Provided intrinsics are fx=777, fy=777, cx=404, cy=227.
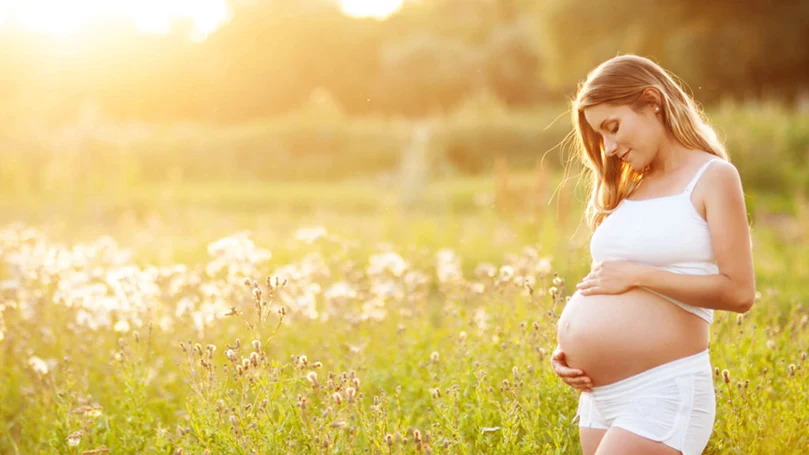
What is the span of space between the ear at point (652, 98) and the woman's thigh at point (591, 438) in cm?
112

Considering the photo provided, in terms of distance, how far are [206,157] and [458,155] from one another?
677 centimetres

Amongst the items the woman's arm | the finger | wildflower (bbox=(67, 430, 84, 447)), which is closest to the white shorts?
the finger

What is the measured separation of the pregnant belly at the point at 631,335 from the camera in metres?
2.53

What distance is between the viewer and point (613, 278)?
8.46ft

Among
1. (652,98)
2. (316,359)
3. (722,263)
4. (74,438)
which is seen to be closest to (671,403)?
(722,263)

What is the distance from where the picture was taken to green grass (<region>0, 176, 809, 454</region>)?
2.85m

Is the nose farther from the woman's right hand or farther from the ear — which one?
the woman's right hand

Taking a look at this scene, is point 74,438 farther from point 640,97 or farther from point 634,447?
point 640,97

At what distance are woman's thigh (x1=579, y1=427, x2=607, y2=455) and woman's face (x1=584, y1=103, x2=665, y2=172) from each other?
0.92 metres

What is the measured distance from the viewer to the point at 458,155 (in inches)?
837

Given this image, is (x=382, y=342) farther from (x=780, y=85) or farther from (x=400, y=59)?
(x=400, y=59)

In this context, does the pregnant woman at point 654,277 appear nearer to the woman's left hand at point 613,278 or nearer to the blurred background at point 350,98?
the woman's left hand at point 613,278

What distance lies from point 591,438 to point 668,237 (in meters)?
0.75

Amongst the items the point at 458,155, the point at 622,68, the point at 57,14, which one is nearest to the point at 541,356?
the point at 622,68
